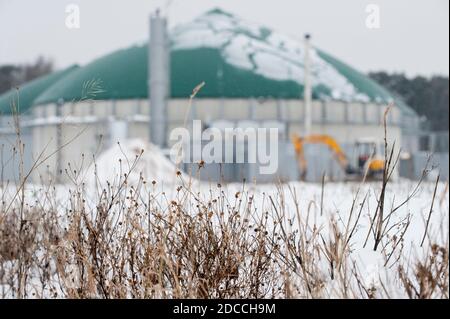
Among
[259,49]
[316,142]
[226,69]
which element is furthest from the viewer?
[259,49]

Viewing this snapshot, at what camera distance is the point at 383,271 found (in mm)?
2830

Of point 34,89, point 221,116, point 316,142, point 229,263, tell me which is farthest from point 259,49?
point 229,263

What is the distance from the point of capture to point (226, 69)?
21516mm

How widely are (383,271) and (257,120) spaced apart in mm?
18637

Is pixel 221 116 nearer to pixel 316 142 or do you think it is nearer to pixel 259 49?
pixel 259 49

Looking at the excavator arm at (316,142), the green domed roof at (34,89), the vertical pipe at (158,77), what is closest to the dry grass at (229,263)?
the excavator arm at (316,142)

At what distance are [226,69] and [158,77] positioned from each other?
3.24 m

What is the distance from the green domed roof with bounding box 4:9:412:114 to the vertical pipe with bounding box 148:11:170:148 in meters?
1.47

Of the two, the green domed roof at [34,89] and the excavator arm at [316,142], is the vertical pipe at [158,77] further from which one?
the green domed roof at [34,89]

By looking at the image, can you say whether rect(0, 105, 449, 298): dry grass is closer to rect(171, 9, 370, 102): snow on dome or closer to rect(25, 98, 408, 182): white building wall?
rect(25, 98, 408, 182): white building wall

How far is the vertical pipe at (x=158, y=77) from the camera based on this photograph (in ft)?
61.4

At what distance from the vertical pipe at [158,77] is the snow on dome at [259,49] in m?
3.30
